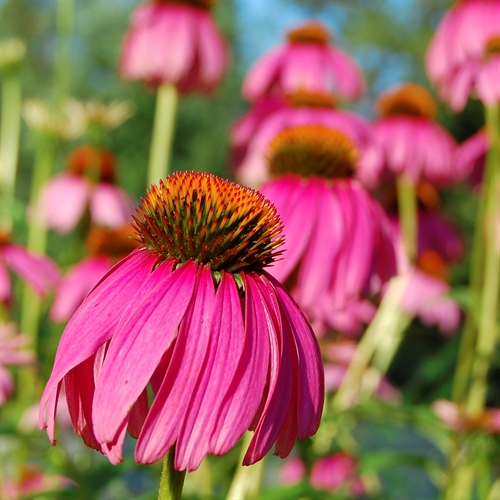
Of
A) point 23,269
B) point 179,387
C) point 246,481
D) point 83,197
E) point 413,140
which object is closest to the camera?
point 179,387

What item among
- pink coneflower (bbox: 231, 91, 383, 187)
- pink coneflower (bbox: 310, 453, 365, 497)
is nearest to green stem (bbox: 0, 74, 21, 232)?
pink coneflower (bbox: 231, 91, 383, 187)

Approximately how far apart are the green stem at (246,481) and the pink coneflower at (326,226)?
151 millimetres

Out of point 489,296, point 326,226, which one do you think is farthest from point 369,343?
point 326,226

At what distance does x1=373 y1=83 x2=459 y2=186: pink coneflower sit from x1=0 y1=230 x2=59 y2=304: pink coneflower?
0.61 m

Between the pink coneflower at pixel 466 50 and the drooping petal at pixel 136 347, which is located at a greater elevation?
the pink coneflower at pixel 466 50

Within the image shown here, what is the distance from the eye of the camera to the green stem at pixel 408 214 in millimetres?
1419

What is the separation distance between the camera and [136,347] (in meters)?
0.38

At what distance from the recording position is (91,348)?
15.1 inches

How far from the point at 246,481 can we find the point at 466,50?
38.4 inches

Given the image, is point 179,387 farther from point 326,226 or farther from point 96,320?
point 326,226

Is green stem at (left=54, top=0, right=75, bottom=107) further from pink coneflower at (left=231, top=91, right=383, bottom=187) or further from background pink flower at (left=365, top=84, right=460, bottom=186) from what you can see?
background pink flower at (left=365, top=84, right=460, bottom=186)

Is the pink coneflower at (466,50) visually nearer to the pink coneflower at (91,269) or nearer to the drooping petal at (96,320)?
the pink coneflower at (91,269)

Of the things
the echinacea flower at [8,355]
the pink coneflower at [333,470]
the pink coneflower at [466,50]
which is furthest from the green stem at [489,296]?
the echinacea flower at [8,355]

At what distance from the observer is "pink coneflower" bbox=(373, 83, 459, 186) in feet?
4.93
